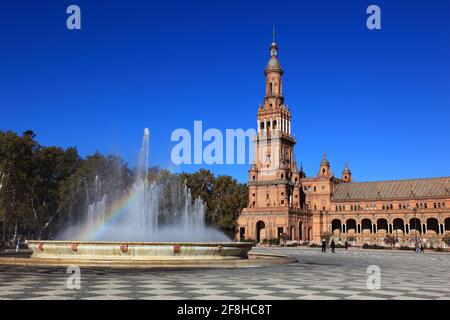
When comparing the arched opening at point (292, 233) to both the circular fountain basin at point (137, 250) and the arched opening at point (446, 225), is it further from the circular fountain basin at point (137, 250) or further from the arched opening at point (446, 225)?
the circular fountain basin at point (137, 250)

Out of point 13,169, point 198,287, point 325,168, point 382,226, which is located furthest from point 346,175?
point 198,287

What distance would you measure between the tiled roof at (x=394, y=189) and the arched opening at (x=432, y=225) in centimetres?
502

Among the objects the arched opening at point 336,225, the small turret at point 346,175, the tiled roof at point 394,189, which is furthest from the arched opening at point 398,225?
the small turret at point 346,175

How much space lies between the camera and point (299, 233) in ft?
314

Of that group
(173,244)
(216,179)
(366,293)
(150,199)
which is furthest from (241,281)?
(216,179)

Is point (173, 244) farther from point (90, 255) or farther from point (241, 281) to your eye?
point (241, 281)

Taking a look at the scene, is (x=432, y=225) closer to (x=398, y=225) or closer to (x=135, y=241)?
(x=398, y=225)

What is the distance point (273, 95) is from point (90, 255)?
82.0m

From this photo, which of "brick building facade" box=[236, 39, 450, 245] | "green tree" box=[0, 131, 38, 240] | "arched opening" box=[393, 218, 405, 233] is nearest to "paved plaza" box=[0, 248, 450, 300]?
"green tree" box=[0, 131, 38, 240]

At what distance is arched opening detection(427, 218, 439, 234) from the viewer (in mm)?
91438

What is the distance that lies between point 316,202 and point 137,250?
289 feet

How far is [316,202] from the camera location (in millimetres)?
106812

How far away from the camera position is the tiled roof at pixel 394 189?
9525 cm

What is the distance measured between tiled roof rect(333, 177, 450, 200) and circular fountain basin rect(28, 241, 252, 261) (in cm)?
8079
